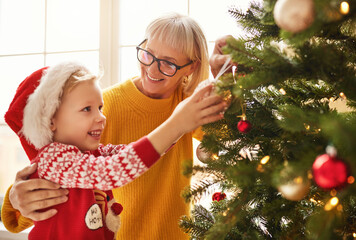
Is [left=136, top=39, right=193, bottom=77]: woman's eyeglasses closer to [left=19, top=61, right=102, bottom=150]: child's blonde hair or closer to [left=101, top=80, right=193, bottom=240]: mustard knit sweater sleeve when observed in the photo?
[left=101, top=80, right=193, bottom=240]: mustard knit sweater sleeve

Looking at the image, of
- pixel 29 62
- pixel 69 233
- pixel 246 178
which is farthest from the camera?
pixel 29 62

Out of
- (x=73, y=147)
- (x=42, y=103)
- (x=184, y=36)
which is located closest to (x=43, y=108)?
(x=42, y=103)

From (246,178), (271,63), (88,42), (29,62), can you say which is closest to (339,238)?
(246,178)

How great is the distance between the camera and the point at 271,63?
62cm

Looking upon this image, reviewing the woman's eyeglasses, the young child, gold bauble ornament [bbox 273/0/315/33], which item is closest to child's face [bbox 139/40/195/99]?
the woman's eyeglasses

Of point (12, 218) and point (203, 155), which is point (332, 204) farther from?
point (12, 218)

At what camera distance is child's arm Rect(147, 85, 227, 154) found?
2.51 feet

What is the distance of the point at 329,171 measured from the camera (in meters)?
0.47

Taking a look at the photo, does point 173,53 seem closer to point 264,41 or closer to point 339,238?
point 264,41

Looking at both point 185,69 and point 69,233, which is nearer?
point 69,233

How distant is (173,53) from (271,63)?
2.33 ft

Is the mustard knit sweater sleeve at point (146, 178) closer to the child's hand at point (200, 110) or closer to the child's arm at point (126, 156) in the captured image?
the child's arm at point (126, 156)

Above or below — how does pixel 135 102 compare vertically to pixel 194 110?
below

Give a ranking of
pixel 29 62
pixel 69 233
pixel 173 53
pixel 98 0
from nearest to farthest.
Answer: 1. pixel 69 233
2. pixel 173 53
3. pixel 98 0
4. pixel 29 62
